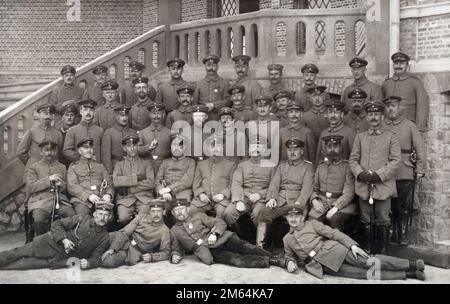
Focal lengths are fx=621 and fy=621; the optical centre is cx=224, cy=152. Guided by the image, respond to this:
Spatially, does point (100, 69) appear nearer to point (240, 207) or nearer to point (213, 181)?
point (213, 181)

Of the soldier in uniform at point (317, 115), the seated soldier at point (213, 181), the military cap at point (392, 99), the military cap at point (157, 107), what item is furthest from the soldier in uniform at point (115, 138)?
the military cap at point (392, 99)

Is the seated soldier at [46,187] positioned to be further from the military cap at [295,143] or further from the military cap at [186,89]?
the military cap at [295,143]

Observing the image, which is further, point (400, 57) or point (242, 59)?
point (242, 59)

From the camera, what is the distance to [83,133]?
28.3 ft

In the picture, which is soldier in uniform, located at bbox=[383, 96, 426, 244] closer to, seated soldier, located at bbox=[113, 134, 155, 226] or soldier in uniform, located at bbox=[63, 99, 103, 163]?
seated soldier, located at bbox=[113, 134, 155, 226]

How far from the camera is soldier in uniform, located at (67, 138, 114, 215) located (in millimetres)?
8062

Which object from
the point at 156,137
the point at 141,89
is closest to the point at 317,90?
the point at 156,137

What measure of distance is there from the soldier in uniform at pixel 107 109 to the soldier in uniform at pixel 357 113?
11.2ft

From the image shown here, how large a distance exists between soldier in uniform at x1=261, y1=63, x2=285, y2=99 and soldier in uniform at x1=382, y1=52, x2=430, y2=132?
5.40 ft

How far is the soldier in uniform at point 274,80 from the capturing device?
30.0ft

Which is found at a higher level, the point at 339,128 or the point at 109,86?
the point at 109,86

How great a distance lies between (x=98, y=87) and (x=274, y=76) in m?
2.87
